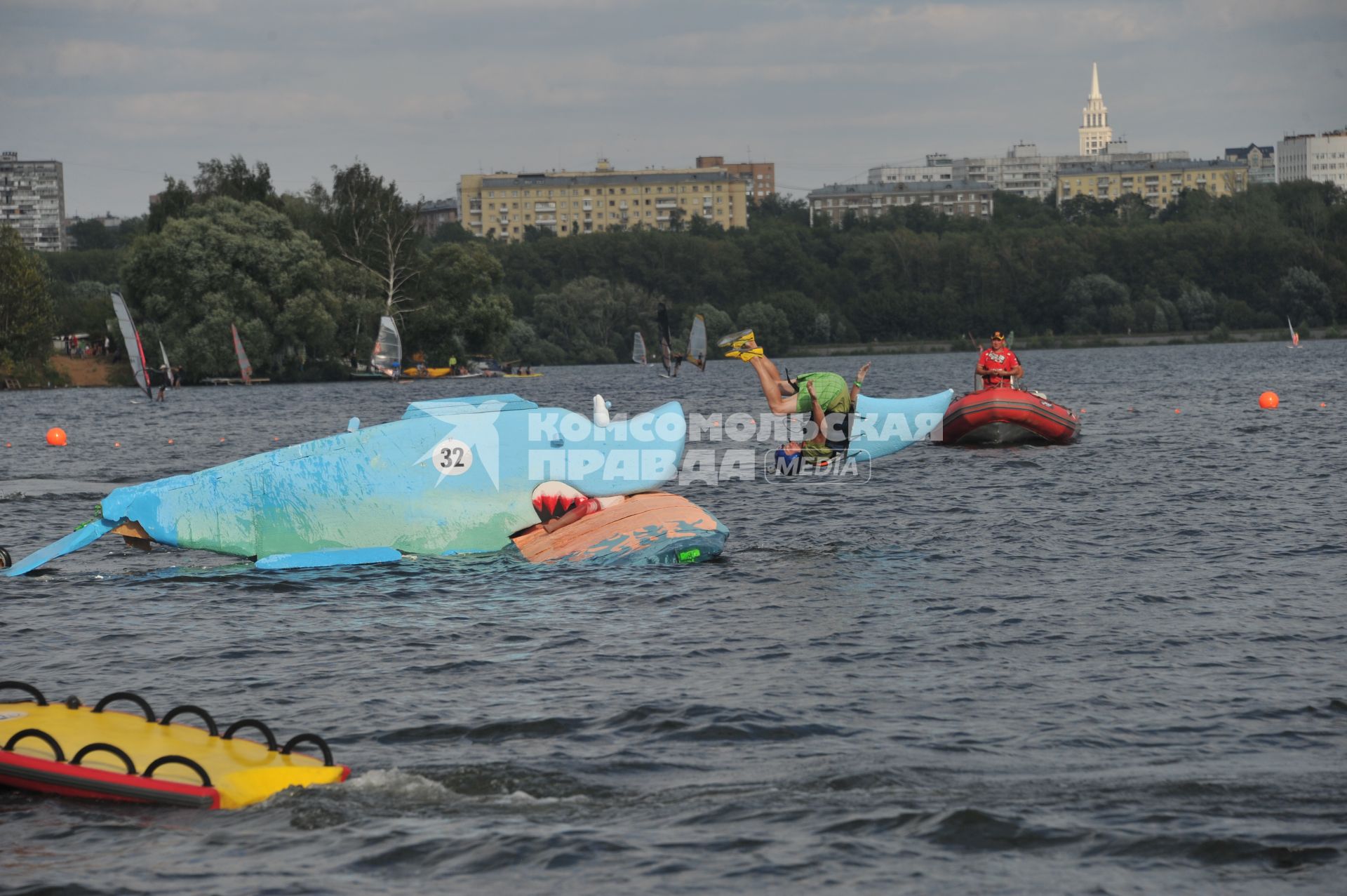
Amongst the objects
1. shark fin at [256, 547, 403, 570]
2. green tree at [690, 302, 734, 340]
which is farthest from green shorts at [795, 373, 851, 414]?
green tree at [690, 302, 734, 340]

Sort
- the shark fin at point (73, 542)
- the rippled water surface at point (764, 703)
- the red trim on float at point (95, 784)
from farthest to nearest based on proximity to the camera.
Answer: the shark fin at point (73, 542), the red trim on float at point (95, 784), the rippled water surface at point (764, 703)

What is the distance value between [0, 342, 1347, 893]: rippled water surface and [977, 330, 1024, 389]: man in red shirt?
11916 millimetres

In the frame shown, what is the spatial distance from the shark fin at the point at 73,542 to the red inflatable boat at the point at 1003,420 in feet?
78.4

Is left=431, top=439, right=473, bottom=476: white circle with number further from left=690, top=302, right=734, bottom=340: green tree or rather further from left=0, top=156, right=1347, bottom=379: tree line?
left=690, top=302, right=734, bottom=340: green tree

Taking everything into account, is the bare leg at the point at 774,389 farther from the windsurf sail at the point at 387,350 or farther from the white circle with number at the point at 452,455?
the windsurf sail at the point at 387,350

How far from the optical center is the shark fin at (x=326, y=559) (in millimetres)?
17078

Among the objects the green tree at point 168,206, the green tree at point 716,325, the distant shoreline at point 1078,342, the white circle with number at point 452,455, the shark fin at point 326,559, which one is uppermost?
the green tree at point 168,206

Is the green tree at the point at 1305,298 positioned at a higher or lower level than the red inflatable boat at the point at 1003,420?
higher

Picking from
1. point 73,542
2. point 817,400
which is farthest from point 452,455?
point 817,400

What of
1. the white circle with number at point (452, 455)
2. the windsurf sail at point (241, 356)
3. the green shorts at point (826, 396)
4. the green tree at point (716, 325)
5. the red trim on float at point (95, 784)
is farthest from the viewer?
the green tree at point (716, 325)

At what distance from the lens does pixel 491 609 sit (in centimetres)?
1534

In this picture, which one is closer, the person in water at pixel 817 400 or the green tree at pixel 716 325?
the person in water at pixel 817 400

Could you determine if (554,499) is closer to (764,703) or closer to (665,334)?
(764,703)

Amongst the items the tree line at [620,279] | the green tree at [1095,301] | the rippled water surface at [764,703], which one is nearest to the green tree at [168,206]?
the tree line at [620,279]
